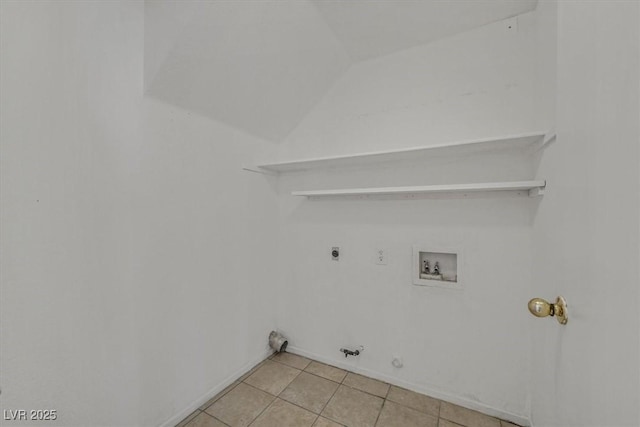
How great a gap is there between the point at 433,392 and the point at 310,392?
0.90 m

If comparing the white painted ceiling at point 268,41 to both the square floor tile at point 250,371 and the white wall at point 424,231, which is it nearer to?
the white wall at point 424,231

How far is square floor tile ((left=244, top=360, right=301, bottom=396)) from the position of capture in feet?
6.12

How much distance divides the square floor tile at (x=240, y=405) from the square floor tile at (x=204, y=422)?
0.03 meters

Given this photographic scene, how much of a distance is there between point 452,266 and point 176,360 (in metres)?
1.97

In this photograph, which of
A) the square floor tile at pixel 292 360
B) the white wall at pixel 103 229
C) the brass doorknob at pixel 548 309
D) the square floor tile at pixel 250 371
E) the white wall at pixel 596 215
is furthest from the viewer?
the square floor tile at pixel 292 360

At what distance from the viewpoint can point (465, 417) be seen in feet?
5.21

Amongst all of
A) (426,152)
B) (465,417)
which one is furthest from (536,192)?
(465,417)

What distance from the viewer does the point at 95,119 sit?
1.18m

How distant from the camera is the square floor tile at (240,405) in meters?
1.58

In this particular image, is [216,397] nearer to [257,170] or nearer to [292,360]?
[292,360]

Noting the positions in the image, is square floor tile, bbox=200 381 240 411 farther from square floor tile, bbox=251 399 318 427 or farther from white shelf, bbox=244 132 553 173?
white shelf, bbox=244 132 553 173

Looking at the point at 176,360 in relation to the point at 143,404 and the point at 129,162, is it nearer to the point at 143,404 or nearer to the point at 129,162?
the point at 143,404

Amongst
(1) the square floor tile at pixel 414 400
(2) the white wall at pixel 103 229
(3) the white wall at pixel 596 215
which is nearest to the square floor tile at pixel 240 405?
(2) the white wall at pixel 103 229

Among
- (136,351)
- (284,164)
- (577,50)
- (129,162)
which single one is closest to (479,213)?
(577,50)
